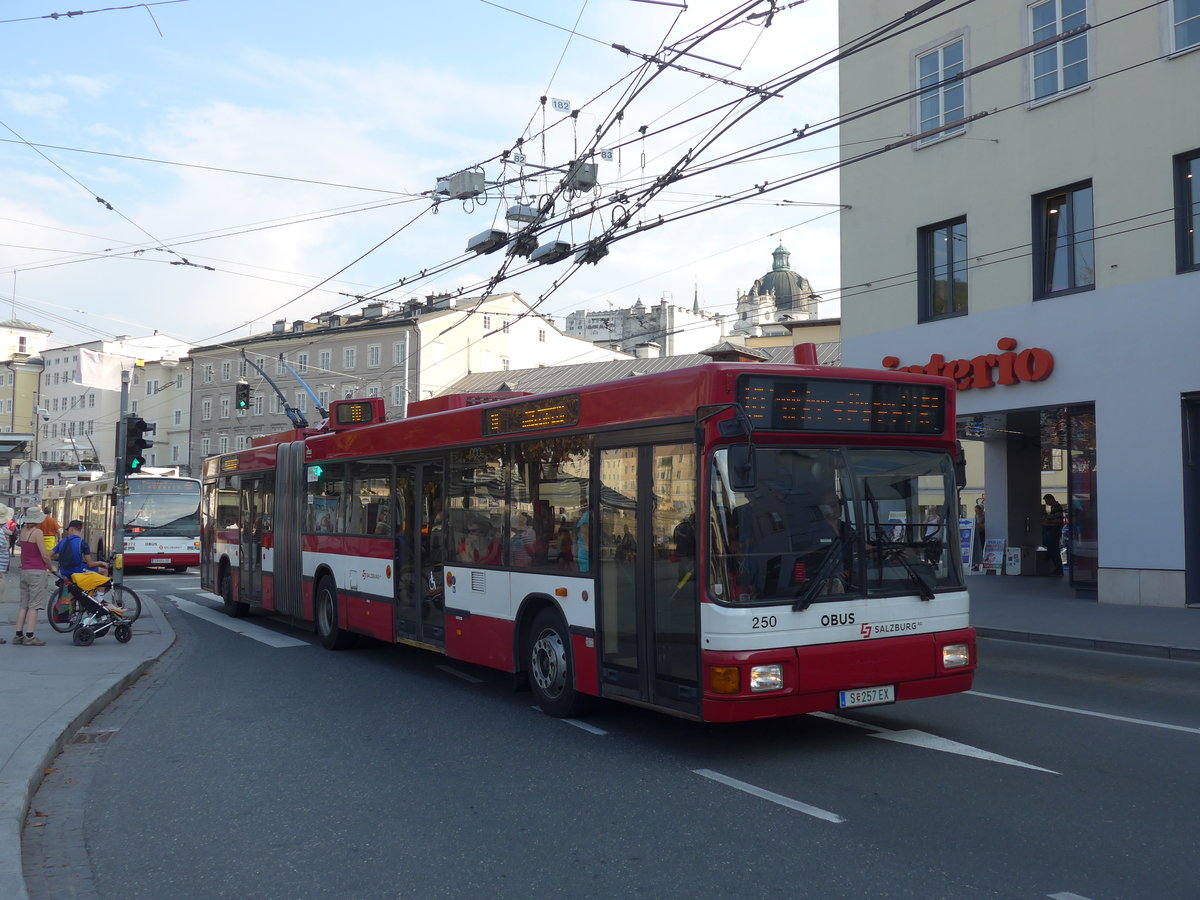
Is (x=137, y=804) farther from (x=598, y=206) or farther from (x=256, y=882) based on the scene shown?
(x=598, y=206)

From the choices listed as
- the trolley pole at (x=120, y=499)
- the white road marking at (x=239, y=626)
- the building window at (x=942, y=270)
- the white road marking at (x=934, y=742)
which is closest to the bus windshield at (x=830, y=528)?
the white road marking at (x=934, y=742)

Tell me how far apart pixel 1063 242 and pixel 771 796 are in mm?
15428

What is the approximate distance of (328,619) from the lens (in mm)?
14125

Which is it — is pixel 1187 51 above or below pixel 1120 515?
above

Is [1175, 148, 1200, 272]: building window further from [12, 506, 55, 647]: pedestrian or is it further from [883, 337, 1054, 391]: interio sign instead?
[12, 506, 55, 647]: pedestrian

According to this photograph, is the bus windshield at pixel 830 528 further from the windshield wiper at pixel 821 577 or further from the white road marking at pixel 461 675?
the white road marking at pixel 461 675

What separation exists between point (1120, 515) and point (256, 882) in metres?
16.2

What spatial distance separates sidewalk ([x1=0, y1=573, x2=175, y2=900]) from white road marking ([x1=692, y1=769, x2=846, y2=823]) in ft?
12.3

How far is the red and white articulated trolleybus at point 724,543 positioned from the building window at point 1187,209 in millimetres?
11182

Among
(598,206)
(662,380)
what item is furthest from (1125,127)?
(662,380)

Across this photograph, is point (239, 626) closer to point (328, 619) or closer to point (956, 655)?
point (328, 619)

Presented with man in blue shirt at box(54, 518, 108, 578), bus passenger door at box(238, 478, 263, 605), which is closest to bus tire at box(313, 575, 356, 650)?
bus passenger door at box(238, 478, 263, 605)

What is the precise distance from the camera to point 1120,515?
18094mm

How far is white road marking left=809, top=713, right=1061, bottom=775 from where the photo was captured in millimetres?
7301
